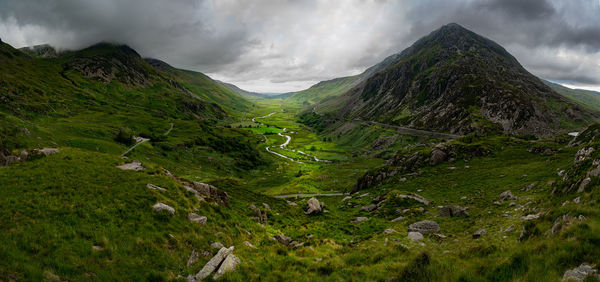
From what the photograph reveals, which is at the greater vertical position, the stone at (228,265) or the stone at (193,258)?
the stone at (228,265)

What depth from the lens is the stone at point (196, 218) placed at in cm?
1966

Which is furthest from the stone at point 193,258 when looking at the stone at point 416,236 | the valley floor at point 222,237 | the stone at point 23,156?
the stone at point 23,156

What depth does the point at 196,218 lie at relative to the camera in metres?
20.0

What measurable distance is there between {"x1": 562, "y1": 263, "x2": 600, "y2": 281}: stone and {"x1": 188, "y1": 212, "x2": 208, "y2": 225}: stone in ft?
70.1

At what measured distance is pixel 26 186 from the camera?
1852 cm

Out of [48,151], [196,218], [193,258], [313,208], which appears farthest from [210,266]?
[313,208]

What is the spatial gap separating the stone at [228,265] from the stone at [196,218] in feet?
21.5

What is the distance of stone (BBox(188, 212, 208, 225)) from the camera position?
64.5ft

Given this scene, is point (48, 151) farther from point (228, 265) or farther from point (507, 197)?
point (507, 197)

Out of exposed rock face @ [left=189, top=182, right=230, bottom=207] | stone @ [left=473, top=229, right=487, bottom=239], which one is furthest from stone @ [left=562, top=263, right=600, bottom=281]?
exposed rock face @ [left=189, top=182, right=230, bottom=207]

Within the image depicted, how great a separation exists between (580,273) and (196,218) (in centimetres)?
2237

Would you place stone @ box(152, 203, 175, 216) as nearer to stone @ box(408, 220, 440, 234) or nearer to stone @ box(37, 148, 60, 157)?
stone @ box(37, 148, 60, 157)

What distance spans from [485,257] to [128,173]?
3096cm

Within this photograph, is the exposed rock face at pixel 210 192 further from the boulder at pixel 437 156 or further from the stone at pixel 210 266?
the boulder at pixel 437 156
